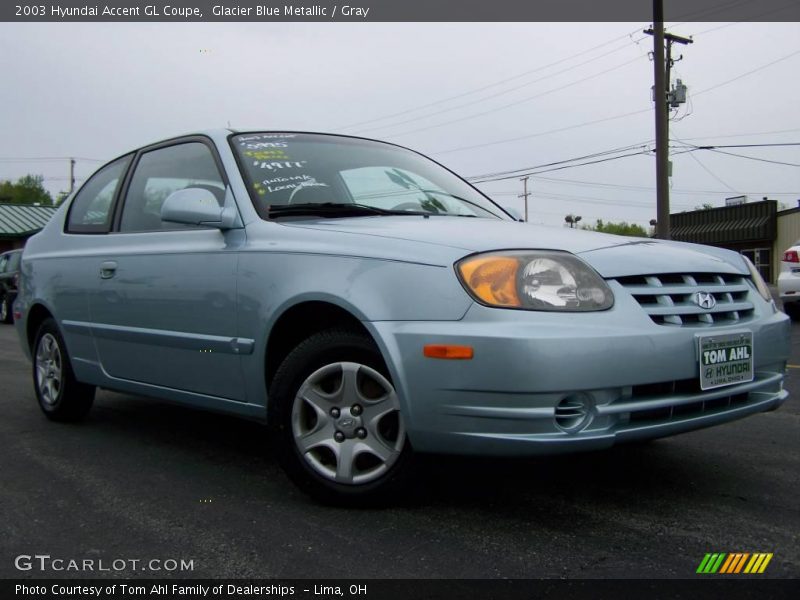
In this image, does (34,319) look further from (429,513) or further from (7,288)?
(7,288)

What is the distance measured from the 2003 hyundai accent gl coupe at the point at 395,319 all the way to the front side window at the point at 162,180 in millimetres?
19

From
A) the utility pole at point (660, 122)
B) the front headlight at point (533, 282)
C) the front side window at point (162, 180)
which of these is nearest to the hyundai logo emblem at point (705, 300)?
the front headlight at point (533, 282)

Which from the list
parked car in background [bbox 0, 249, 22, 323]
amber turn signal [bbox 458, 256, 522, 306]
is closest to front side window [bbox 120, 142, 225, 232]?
amber turn signal [bbox 458, 256, 522, 306]

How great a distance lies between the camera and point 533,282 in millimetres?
2670

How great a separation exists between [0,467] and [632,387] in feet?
9.70

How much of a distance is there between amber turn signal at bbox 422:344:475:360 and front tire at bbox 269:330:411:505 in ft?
0.79

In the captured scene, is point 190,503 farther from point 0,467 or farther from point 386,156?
point 386,156

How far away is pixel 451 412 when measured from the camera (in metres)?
2.60

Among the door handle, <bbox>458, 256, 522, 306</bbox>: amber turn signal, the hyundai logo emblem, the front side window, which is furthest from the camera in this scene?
the door handle

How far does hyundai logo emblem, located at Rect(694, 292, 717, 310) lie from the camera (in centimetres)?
291

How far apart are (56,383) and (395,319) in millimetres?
2958

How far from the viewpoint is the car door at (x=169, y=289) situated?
3.41 metres

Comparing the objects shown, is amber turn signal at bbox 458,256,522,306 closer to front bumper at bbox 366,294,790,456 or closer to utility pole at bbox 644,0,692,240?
front bumper at bbox 366,294,790,456
